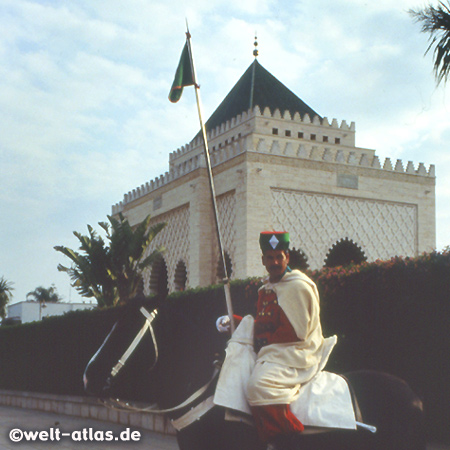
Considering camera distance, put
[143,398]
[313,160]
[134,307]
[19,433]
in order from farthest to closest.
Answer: [313,160] → [19,433] → [143,398] → [134,307]

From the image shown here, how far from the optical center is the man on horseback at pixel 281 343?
3.50 metres

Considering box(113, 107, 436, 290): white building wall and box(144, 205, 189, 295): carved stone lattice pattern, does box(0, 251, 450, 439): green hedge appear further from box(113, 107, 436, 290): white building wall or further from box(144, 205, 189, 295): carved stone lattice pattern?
box(144, 205, 189, 295): carved stone lattice pattern

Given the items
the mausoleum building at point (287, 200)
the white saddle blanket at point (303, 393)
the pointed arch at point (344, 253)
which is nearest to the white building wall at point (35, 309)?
the mausoleum building at point (287, 200)

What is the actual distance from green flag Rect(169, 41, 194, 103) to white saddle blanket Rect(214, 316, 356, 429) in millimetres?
2036

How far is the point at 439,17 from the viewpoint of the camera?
30.2ft

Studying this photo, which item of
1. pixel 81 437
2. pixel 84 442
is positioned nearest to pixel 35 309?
pixel 81 437

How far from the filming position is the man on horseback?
11.5 feet

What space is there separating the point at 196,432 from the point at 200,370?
1.09 ft

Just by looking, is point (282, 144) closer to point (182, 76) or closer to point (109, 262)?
point (109, 262)

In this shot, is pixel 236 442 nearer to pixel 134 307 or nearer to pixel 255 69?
pixel 134 307

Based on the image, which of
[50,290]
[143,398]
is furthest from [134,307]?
[50,290]

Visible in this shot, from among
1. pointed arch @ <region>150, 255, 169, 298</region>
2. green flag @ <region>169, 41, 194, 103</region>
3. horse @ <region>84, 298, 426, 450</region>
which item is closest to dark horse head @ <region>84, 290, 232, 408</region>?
horse @ <region>84, 298, 426, 450</region>

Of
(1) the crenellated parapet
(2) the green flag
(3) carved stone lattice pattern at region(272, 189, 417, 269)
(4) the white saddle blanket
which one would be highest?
(1) the crenellated parapet

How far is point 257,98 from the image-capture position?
109 ft
